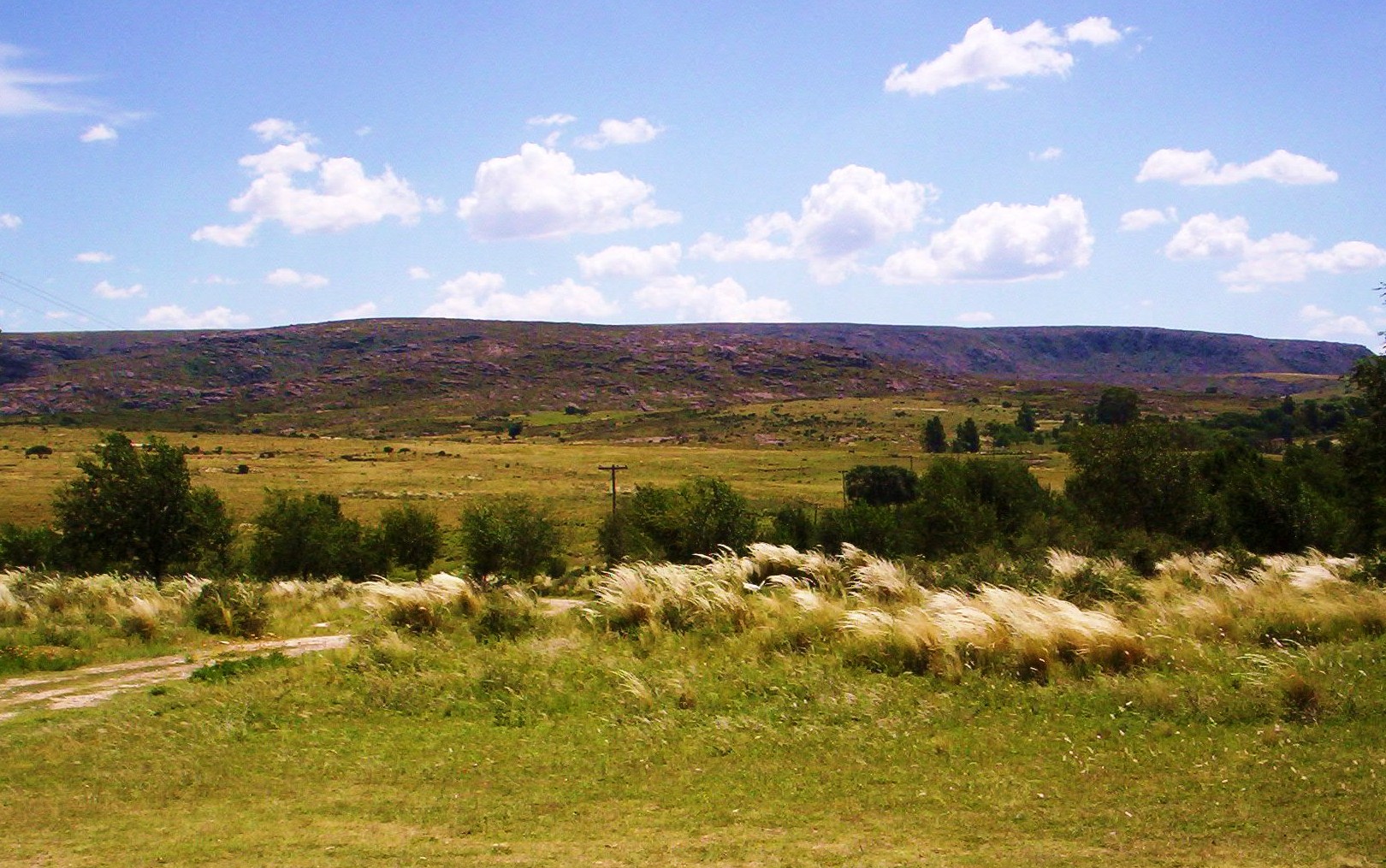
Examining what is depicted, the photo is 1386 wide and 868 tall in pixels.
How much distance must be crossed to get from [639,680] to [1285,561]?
1398cm

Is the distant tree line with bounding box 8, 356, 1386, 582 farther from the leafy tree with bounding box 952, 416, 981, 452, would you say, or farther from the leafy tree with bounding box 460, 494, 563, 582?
the leafy tree with bounding box 952, 416, 981, 452

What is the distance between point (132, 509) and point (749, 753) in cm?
2846

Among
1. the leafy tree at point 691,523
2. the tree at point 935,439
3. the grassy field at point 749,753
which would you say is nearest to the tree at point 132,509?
the leafy tree at point 691,523

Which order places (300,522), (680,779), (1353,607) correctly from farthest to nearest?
(300,522) → (1353,607) → (680,779)

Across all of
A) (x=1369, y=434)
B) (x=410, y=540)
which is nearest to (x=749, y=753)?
(x=1369, y=434)

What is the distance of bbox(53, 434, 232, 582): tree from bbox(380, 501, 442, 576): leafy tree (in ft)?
69.0

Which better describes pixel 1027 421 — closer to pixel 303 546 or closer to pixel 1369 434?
pixel 303 546

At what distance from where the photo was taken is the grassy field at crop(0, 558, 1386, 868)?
19.5 feet

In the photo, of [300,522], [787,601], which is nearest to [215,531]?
[300,522]

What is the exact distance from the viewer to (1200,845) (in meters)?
5.48

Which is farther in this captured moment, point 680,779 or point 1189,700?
point 1189,700

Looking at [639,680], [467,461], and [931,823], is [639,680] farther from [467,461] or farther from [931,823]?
[467,461]

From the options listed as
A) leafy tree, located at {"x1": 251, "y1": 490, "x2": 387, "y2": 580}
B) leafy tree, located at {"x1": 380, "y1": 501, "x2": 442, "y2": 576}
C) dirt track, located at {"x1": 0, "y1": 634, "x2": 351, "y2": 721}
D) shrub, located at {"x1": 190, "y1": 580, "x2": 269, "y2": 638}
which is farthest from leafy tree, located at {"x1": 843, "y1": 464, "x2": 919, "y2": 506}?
dirt track, located at {"x1": 0, "y1": 634, "x2": 351, "y2": 721}

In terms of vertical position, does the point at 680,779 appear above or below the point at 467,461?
above
